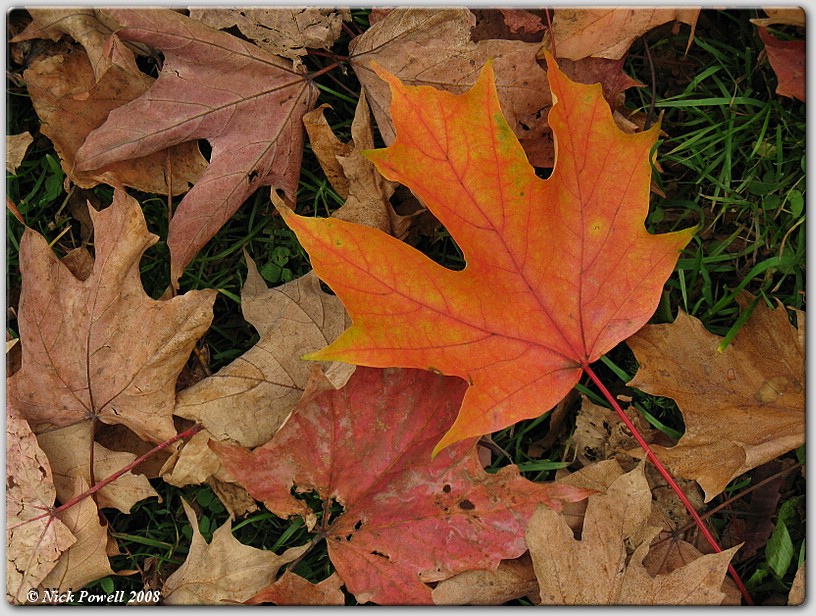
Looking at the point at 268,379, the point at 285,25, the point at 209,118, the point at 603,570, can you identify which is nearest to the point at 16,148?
the point at 209,118

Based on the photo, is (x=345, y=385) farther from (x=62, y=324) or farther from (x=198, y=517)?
(x=62, y=324)

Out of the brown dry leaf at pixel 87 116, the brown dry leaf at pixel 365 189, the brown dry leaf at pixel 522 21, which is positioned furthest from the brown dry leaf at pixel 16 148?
the brown dry leaf at pixel 522 21

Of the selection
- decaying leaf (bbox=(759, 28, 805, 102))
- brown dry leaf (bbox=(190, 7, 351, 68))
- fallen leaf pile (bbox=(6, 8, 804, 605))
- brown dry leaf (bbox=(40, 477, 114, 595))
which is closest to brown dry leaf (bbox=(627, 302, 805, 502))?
fallen leaf pile (bbox=(6, 8, 804, 605))

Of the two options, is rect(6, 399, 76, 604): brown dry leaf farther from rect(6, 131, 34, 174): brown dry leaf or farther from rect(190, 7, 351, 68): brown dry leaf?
rect(190, 7, 351, 68): brown dry leaf

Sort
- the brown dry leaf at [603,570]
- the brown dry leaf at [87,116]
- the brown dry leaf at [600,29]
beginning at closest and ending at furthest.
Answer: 1. the brown dry leaf at [603,570]
2. the brown dry leaf at [600,29]
3. the brown dry leaf at [87,116]

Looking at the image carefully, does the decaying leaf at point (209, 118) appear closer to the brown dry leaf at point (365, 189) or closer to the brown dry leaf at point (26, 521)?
the brown dry leaf at point (365, 189)

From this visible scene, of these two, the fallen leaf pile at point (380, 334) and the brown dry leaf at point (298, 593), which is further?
the brown dry leaf at point (298, 593)

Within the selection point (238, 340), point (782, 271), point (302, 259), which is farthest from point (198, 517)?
point (782, 271)
